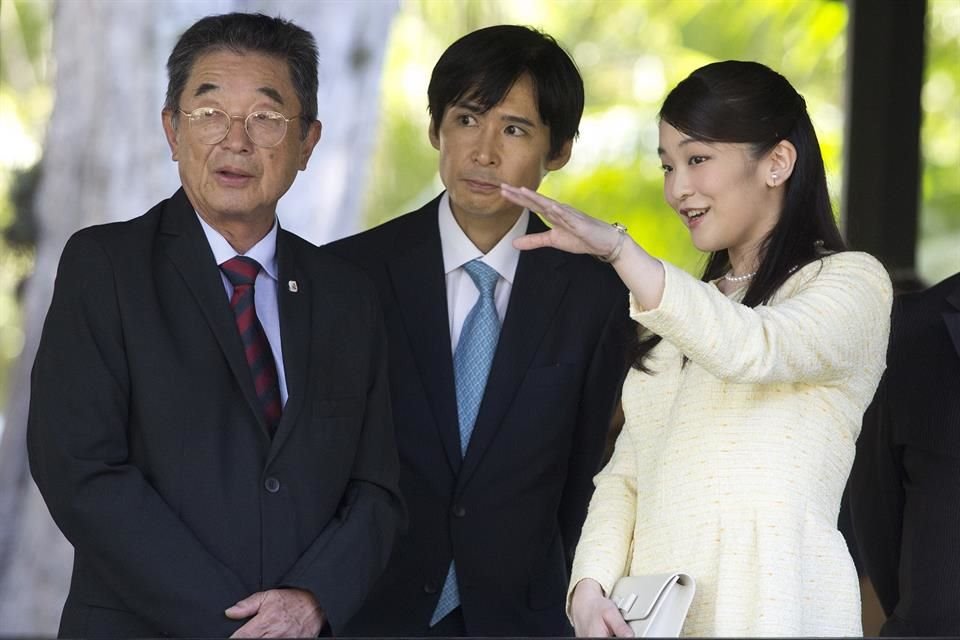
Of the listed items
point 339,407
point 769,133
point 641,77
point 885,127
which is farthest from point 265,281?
point 641,77

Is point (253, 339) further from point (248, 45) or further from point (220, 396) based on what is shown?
point (248, 45)

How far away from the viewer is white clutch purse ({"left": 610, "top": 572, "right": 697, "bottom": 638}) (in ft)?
6.42

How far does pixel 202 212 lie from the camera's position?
7.97ft

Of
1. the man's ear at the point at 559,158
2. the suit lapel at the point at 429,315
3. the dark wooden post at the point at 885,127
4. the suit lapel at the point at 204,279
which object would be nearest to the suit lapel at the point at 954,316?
the man's ear at the point at 559,158

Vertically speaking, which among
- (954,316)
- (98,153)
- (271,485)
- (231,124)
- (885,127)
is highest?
(885,127)

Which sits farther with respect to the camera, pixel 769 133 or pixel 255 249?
pixel 255 249

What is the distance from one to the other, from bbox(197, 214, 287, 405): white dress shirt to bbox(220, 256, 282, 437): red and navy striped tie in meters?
0.01

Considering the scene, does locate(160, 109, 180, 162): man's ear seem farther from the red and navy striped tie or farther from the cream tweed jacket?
the cream tweed jacket

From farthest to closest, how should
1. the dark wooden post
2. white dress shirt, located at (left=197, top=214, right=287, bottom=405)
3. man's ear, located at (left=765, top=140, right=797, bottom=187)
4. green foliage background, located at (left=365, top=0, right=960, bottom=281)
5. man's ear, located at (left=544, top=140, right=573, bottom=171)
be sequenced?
1. green foliage background, located at (left=365, top=0, right=960, bottom=281)
2. the dark wooden post
3. man's ear, located at (left=544, top=140, right=573, bottom=171)
4. white dress shirt, located at (left=197, top=214, right=287, bottom=405)
5. man's ear, located at (left=765, top=140, right=797, bottom=187)

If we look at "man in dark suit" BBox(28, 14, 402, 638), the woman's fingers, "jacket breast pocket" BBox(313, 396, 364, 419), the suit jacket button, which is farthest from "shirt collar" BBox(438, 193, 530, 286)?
the woman's fingers

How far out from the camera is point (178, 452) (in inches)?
87.1

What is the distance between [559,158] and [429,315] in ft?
1.53

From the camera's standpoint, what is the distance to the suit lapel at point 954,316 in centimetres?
268

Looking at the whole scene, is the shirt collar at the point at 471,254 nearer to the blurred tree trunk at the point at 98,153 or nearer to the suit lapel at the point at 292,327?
the suit lapel at the point at 292,327
